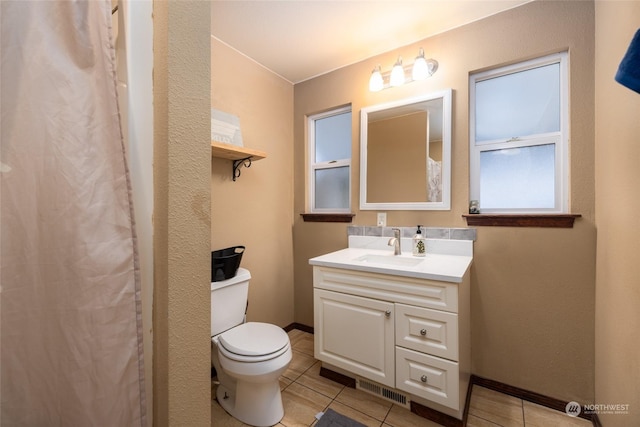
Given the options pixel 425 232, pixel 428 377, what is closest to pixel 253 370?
pixel 428 377

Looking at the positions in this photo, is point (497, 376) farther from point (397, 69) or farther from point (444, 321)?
point (397, 69)

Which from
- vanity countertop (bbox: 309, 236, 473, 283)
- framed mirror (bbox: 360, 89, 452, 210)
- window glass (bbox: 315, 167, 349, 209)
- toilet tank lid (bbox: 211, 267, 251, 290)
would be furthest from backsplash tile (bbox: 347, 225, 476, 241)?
toilet tank lid (bbox: 211, 267, 251, 290)

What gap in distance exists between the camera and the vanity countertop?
1417mm

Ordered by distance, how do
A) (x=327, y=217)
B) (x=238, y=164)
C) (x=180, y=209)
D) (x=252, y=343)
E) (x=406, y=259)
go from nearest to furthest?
(x=180, y=209)
(x=252, y=343)
(x=406, y=259)
(x=238, y=164)
(x=327, y=217)

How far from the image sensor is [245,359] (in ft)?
4.42

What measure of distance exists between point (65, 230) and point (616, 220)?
6.25ft

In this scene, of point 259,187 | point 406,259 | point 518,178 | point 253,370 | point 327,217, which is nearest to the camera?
point 253,370

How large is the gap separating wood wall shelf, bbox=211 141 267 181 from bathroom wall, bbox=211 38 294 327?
0.05 meters

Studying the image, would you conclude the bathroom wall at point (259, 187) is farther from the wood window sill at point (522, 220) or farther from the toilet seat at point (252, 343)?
the wood window sill at point (522, 220)

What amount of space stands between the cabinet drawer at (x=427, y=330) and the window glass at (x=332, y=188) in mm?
1141

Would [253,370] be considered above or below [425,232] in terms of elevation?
below

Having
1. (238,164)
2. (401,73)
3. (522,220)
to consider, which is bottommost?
(522,220)

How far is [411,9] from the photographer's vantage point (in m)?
1.64

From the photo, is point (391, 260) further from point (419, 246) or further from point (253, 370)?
point (253, 370)
